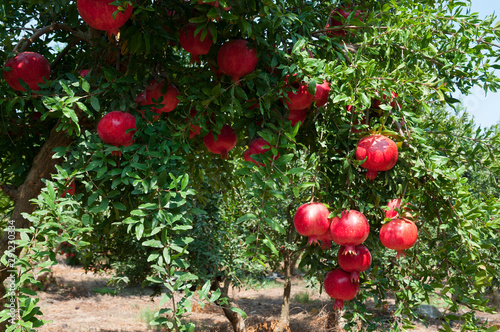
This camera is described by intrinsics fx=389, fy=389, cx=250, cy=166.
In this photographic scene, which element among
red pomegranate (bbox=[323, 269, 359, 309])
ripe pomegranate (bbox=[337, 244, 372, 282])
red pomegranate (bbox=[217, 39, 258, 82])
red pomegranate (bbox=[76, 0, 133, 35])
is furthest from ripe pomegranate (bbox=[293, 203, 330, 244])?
red pomegranate (bbox=[76, 0, 133, 35])

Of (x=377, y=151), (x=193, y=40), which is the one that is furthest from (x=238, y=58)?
(x=377, y=151)

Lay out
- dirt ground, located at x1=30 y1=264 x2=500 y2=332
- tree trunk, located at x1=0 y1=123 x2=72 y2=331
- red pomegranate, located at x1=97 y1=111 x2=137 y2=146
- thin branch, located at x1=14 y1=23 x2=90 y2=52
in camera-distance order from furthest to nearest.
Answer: dirt ground, located at x1=30 y1=264 x2=500 y2=332 → tree trunk, located at x1=0 y1=123 x2=72 y2=331 → thin branch, located at x1=14 y1=23 x2=90 y2=52 → red pomegranate, located at x1=97 y1=111 x2=137 y2=146

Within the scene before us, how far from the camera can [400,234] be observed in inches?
56.7

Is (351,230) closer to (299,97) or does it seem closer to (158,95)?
(299,97)

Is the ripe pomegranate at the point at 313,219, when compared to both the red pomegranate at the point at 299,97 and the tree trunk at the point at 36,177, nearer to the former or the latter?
the red pomegranate at the point at 299,97

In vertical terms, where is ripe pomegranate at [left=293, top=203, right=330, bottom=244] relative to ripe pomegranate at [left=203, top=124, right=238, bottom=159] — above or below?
below

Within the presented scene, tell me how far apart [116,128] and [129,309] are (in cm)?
932

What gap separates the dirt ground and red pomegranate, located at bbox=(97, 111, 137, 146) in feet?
19.0

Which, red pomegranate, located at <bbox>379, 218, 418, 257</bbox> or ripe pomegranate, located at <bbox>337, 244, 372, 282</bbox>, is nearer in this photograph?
red pomegranate, located at <bbox>379, 218, 418, 257</bbox>

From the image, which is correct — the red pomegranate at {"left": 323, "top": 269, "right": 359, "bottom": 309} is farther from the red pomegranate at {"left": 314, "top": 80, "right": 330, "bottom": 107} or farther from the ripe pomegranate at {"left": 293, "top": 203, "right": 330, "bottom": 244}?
the red pomegranate at {"left": 314, "top": 80, "right": 330, "bottom": 107}

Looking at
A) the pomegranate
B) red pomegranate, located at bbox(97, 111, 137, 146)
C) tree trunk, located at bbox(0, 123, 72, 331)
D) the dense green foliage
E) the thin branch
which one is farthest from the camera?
tree trunk, located at bbox(0, 123, 72, 331)

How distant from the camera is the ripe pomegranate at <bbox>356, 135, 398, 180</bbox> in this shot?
52.8 inches

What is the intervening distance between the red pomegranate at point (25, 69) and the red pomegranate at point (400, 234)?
151 centimetres

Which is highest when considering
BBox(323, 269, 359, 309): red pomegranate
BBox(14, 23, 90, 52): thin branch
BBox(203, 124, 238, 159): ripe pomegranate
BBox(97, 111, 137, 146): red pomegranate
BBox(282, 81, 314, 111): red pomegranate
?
BBox(14, 23, 90, 52): thin branch
